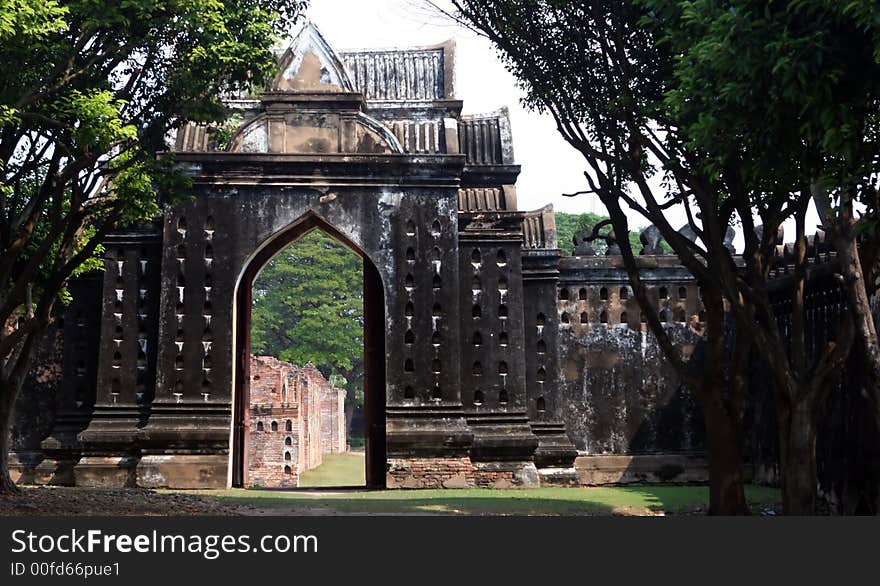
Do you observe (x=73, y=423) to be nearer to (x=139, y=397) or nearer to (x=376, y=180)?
(x=139, y=397)

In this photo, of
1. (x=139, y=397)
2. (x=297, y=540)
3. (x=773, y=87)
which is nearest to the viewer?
(x=297, y=540)

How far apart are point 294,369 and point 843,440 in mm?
17201

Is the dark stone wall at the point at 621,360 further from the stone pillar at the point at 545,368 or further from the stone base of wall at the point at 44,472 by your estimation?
the stone base of wall at the point at 44,472

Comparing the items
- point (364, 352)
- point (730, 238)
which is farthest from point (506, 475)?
point (730, 238)

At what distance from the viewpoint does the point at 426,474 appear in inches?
528

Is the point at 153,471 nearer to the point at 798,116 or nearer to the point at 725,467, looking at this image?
the point at 725,467

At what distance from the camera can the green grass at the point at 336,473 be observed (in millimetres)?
26078

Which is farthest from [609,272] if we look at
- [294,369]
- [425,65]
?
[294,369]

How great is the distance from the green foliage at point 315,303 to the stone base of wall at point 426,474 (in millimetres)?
22290

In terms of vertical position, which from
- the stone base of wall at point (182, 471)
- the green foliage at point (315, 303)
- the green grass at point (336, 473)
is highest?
the green foliage at point (315, 303)

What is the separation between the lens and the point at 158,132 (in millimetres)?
11039

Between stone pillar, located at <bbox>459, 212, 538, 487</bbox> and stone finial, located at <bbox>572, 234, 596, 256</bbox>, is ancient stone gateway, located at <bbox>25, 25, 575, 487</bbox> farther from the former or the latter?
stone finial, located at <bbox>572, 234, 596, 256</bbox>

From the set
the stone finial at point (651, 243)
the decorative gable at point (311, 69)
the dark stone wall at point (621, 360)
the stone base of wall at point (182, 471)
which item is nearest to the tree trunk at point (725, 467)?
the dark stone wall at point (621, 360)

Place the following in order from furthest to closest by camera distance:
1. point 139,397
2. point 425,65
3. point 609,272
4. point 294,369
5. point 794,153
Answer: point 294,369 < point 425,65 < point 609,272 < point 139,397 < point 794,153
